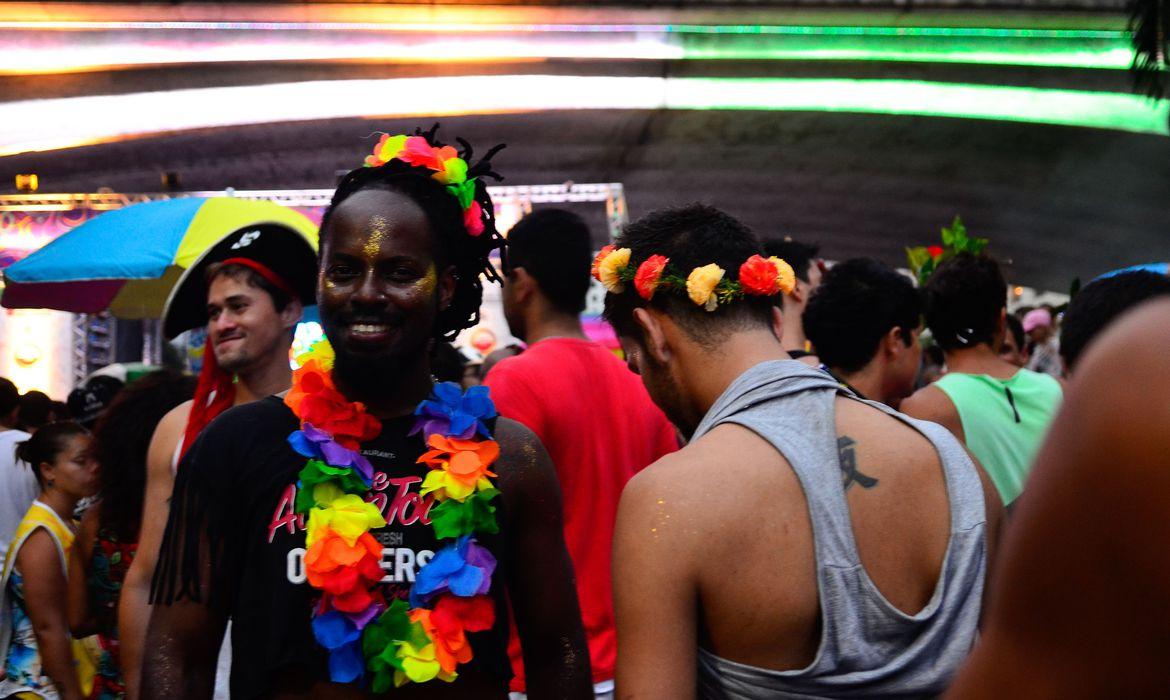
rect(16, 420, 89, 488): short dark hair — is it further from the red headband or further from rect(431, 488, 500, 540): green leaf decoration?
rect(431, 488, 500, 540): green leaf decoration

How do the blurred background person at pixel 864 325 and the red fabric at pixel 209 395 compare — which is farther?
the blurred background person at pixel 864 325

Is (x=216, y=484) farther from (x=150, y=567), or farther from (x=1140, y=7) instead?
(x=1140, y=7)

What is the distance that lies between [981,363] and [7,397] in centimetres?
523

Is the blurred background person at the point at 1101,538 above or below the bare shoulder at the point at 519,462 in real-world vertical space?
below

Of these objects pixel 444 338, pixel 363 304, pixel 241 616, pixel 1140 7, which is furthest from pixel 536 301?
pixel 1140 7

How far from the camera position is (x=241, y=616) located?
235cm

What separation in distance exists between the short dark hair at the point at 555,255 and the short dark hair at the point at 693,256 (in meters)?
1.55

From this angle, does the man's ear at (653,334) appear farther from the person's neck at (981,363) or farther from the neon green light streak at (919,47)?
the neon green light streak at (919,47)

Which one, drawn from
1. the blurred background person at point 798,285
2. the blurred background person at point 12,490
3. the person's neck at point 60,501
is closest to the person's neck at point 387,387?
the blurred background person at point 798,285

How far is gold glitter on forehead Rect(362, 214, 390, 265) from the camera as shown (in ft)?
8.38

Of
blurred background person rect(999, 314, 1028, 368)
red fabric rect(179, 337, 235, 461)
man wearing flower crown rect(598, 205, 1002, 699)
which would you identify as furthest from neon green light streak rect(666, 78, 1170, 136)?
man wearing flower crown rect(598, 205, 1002, 699)

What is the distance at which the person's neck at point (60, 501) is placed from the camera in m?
5.00

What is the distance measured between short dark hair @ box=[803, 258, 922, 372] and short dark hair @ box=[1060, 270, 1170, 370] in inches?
24.5

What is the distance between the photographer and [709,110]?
1845cm
